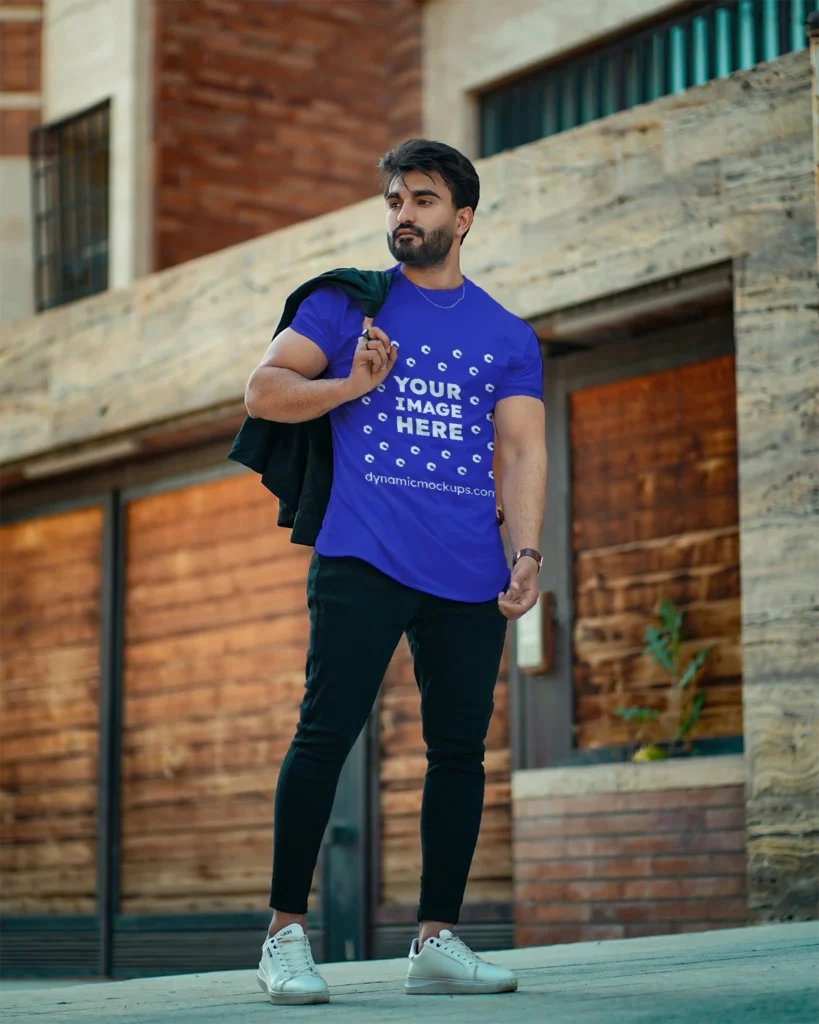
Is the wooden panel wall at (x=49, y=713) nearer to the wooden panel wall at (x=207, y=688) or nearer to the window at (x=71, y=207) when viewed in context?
the wooden panel wall at (x=207, y=688)

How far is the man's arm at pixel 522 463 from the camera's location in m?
4.10

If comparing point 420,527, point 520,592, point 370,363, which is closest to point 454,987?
point 520,592

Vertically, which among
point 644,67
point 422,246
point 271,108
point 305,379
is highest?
point 271,108

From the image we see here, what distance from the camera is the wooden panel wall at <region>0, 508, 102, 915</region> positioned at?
10320 mm

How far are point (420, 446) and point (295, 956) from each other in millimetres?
1143

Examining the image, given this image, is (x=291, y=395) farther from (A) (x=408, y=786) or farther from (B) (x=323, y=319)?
(A) (x=408, y=786)

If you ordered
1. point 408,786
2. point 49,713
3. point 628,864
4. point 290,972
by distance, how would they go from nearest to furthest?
point 290,972 → point 628,864 → point 408,786 → point 49,713

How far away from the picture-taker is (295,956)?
3.68 m

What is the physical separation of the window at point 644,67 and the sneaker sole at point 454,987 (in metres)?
5.88

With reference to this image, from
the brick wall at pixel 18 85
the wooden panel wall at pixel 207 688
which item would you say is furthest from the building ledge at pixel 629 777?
the brick wall at pixel 18 85

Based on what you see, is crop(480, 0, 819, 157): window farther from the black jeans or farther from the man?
the black jeans

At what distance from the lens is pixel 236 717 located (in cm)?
962

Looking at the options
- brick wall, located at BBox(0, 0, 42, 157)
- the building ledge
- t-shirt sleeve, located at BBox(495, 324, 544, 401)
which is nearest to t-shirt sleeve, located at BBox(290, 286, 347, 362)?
t-shirt sleeve, located at BBox(495, 324, 544, 401)

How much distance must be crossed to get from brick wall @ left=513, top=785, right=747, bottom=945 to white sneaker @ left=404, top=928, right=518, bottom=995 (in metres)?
3.10
